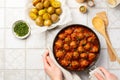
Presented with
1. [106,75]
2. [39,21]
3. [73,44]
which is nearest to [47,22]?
[39,21]

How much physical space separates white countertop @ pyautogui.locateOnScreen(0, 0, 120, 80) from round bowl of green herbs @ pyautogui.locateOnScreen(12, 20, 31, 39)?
0.8 inches

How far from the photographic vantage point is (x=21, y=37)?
1.33m

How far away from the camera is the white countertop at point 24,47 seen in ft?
4.41

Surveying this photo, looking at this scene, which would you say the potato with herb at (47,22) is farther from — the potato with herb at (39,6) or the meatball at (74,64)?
the meatball at (74,64)

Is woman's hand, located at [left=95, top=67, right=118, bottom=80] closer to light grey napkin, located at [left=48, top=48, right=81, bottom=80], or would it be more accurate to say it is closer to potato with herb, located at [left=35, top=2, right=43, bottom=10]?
light grey napkin, located at [left=48, top=48, right=81, bottom=80]

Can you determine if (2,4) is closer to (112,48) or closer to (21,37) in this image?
(21,37)

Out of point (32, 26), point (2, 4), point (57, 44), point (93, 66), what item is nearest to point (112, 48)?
point (93, 66)

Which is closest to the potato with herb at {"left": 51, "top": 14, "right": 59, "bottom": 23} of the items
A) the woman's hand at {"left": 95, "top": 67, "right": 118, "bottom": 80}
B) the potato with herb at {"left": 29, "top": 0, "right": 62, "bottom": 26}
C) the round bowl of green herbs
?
the potato with herb at {"left": 29, "top": 0, "right": 62, "bottom": 26}

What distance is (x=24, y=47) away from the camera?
135cm

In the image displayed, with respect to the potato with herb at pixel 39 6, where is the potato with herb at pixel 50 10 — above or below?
below

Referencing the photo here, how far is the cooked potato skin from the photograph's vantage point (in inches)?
50.0

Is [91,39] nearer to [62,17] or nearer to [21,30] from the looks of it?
[62,17]

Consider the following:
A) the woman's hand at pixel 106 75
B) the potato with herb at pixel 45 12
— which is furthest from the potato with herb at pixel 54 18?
the woman's hand at pixel 106 75

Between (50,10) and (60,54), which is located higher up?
(50,10)
